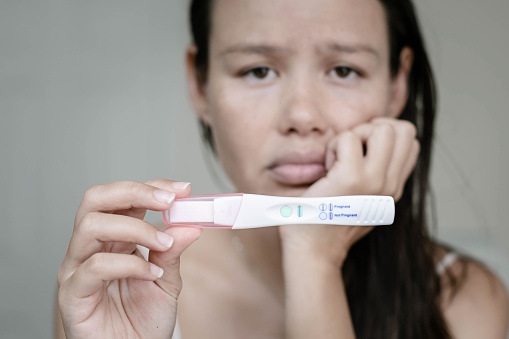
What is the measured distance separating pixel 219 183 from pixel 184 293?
570 mm

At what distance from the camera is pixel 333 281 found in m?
0.92

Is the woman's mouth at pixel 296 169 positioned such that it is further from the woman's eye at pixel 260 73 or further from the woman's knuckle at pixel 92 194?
the woman's knuckle at pixel 92 194

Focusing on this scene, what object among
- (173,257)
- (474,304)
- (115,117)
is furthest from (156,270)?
(115,117)

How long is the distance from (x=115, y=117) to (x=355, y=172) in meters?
1.02

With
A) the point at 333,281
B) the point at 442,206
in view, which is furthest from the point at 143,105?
the point at 333,281

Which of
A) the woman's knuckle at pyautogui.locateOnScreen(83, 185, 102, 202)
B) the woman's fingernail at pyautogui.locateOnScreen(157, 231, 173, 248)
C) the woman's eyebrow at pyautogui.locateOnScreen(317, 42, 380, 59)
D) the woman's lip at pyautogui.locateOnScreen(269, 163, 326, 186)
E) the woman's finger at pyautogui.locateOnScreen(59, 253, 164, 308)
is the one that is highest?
the woman's eyebrow at pyautogui.locateOnScreen(317, 42, 380, 59)

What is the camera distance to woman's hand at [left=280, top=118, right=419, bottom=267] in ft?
3.05

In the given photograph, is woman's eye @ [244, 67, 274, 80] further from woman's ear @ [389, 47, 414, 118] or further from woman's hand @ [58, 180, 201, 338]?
woman's hand @ [58, 180, 201, 338]

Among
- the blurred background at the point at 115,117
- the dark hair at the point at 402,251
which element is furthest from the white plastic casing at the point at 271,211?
the blurred background at the point at 115,117

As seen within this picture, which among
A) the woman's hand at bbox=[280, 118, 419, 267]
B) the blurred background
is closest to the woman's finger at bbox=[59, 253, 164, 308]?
the woman's hand at bbox=[280, 118, 419, 267]

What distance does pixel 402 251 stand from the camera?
3.81 feet

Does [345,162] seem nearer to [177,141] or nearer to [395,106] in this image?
[395,106]

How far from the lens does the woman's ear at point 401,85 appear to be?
1139 mm

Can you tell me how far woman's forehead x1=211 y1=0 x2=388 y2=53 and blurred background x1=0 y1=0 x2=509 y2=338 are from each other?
761 millimetres
